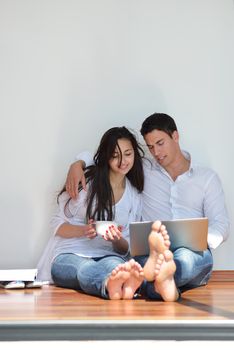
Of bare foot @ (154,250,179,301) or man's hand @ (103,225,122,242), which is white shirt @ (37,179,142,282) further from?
bare foot @ (154,250,179,301)

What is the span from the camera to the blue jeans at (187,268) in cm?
318

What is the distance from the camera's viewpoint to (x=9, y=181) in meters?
4.28

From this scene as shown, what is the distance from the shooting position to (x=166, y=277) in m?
2.92

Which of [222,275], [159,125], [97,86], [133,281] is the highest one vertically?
[97,86]

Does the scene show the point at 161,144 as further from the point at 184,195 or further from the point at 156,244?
the point at 156,244

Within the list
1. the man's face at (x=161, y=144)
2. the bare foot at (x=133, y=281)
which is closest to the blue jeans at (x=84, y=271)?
the bare foot at (x=133, y=281)

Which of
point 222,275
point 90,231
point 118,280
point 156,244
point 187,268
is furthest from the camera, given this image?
point 222,275

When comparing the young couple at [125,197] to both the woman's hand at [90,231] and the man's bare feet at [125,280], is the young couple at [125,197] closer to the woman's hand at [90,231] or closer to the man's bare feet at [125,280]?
the woman's hand at [90,231]

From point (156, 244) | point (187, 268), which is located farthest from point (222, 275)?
point (156, 244)

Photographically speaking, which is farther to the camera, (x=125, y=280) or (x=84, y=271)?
(x=84, y=271)

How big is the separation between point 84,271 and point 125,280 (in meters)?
0.40
